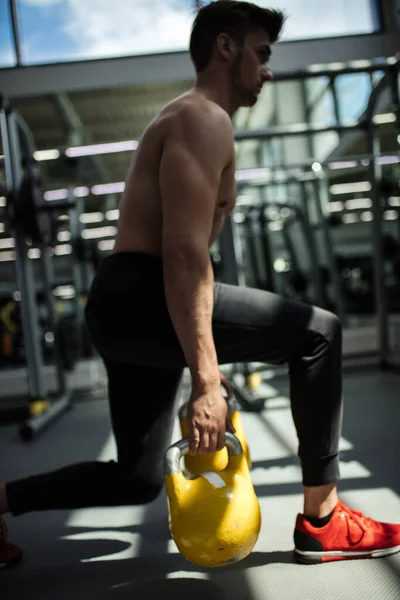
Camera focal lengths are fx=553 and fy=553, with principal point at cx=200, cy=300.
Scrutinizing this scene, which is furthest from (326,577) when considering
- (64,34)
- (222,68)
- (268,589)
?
(64,34)

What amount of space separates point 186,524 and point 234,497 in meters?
0.10

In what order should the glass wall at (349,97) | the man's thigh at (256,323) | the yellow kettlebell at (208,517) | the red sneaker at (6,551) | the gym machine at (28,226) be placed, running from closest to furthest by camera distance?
the yellow kettlebell at (208,517) → the man's thigh at (256,323) → the red sneaker at (6,551) → the gym machine at (28,226) → the glass wall at (349,97)

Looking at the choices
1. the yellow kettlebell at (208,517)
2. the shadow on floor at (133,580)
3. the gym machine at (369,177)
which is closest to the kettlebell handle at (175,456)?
the yellow kettlebell at (208,517)

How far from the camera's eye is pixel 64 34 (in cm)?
486

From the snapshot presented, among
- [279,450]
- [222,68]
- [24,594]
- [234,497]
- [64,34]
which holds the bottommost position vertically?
[279,450]

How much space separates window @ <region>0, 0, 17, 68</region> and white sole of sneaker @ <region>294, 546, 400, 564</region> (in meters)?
4.73

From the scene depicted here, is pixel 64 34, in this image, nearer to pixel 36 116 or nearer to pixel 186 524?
pixel 186 524

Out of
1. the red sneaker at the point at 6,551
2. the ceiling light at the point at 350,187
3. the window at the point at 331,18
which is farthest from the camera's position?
the ceiling light at the point at 350,187

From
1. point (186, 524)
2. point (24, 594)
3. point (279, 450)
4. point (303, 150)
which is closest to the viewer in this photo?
point (186, 524)

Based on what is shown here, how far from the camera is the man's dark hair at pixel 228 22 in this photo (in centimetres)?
120

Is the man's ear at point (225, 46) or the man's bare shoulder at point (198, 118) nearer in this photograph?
the man's bare shoulder at point (198, 118)

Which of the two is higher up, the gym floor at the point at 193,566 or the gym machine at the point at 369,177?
the gym machine at the point at 369,177

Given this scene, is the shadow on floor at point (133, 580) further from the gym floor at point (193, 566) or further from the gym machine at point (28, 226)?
the gym machine at point (28, 226)

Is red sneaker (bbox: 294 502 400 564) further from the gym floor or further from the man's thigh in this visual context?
the man's thigh
